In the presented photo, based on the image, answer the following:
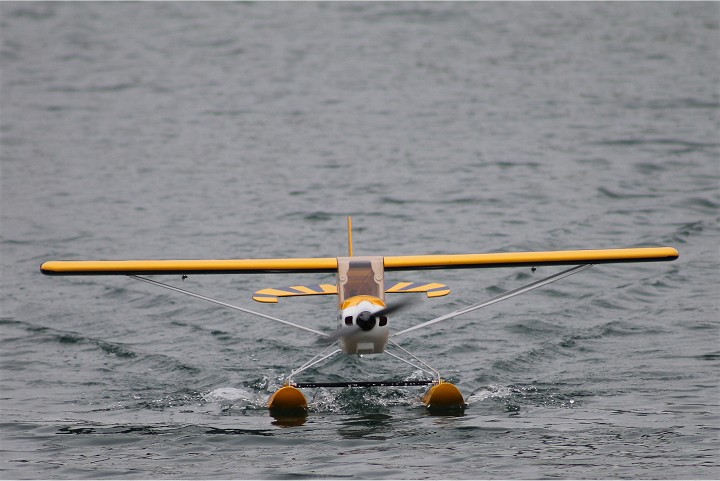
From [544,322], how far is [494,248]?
17.7ft

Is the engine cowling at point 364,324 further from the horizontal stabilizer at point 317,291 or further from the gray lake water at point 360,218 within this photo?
the gray lake water at point 360,218

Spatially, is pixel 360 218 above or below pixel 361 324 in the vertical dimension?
above

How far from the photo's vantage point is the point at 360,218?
99.7 ft

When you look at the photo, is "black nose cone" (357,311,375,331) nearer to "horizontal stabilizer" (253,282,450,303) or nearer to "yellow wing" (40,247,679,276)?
"horizontal stabilizer" (253,282,450,303)

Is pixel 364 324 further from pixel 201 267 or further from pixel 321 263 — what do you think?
pixel 201 267

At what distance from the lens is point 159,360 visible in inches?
768

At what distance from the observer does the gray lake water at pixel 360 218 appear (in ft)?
51.3

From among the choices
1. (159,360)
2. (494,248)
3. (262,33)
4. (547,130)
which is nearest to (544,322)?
(494,248)

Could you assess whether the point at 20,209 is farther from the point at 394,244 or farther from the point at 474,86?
the point at 474,86

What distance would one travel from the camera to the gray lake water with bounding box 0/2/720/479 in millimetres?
15625

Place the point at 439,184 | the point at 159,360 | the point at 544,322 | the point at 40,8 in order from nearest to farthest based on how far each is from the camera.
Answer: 1. the point at 159,360
2. the point at 544,322
3. the point at 439,184
4. the point at 40,8

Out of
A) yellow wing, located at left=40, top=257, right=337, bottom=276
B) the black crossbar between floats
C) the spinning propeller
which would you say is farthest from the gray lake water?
yellow wing, located at left=40, top=257, right=337, bottom=276

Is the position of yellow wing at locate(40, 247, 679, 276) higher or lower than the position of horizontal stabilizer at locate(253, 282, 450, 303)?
higher

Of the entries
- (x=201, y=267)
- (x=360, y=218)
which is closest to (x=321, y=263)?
(x=201, y=267)
